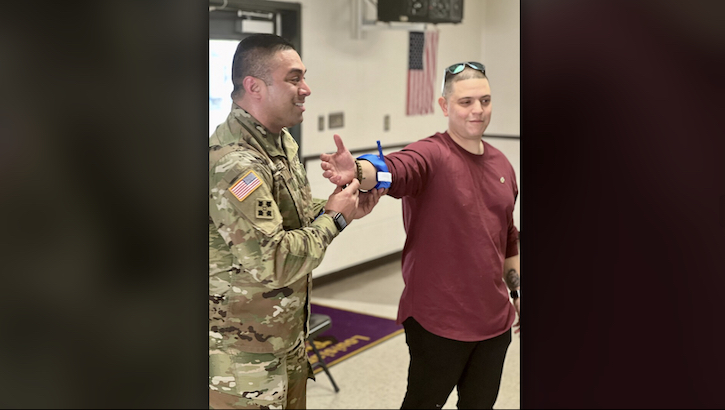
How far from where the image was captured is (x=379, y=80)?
114 centimetres

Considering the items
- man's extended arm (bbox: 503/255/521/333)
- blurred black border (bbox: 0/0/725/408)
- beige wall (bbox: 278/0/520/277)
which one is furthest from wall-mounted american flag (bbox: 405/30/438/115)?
man's extended arm (bbox: 503/255/521/333)

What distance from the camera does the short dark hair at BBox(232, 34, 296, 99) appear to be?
3.06ft

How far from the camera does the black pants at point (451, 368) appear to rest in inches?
42.4

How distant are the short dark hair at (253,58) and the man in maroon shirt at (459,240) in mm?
152

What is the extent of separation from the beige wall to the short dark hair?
0.17 ft

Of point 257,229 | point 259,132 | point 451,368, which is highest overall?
point 259,132

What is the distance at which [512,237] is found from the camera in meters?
1.07

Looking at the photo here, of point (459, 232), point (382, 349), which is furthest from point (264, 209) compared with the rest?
point (382, 349)
